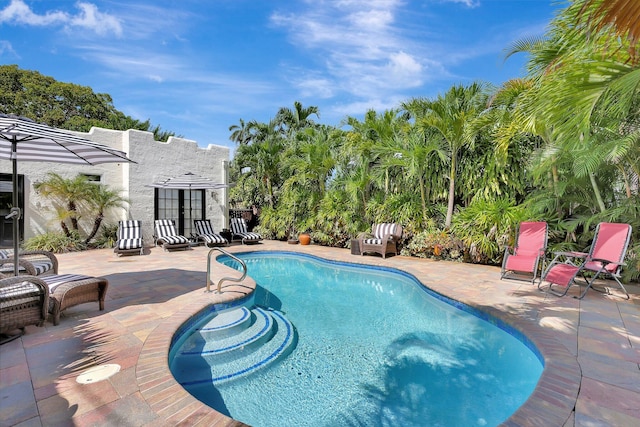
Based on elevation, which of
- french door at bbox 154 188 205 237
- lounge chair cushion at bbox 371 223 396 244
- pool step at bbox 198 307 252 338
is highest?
french door at bbox 154 188 205 237

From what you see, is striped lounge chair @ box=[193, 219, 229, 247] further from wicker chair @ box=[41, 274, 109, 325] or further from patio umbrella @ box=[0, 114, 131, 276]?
wicker chair @ box=[41, 274, 109, 325]

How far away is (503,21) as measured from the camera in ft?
27.7

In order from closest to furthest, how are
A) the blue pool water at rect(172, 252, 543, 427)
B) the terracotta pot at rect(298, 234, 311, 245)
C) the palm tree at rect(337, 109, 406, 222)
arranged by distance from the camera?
the blue pool water at rect(172, 252, 543, 427) → the palm tree at rect(337, 109, 406, 222) → the terracotta pot at rect(298, 234, 311, 245)

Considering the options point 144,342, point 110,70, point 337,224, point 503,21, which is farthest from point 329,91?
point 144,342

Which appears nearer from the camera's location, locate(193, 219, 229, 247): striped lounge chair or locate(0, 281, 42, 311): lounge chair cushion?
locate(0, 281, 42, 311): lounge chair cushion

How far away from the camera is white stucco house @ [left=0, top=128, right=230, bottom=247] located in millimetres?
9961

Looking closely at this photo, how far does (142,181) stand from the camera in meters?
12.2

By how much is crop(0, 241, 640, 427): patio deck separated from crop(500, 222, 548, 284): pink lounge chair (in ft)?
1.29

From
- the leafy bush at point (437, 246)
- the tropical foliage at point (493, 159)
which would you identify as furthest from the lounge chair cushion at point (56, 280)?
the leafy bush at point (437, 246)

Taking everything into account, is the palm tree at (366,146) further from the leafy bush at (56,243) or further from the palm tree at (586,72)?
the leafy bush at (56,243)

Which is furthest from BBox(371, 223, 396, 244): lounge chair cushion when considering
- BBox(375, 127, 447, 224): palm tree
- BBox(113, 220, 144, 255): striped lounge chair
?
BBox(113, 220, 144, 255): striped lounge chair

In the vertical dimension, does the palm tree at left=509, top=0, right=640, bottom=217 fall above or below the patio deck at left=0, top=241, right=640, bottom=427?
above

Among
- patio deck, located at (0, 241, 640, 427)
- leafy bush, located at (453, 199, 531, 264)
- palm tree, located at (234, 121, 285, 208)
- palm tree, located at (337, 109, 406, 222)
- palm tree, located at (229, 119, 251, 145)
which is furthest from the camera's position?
palm tree, located at (229, 119, 251, 145)

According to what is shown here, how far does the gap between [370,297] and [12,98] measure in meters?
27.6
